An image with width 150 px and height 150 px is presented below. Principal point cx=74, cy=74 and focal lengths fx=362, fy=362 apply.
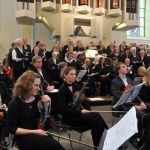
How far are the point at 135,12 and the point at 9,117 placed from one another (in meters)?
14.8

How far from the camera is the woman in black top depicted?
3549mm

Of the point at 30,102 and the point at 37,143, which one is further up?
the point at 30,102

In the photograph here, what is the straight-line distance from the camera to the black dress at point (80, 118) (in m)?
4.66

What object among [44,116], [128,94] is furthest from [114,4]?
[44,116]

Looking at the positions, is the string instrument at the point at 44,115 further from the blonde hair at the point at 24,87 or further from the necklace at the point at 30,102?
the blonde hair at the point at 24,87

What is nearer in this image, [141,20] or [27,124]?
[27,124]

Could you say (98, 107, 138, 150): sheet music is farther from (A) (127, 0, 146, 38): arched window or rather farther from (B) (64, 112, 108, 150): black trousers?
(A) (127, 0, 146, 38): arched window

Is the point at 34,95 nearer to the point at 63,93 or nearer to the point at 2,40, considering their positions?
the point at 63,93

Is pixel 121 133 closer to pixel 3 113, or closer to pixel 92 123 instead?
pixel 92 123

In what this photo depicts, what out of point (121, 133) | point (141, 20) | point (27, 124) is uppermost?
point (141, 20)

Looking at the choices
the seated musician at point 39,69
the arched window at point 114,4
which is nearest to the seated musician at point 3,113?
the seated musician at point 39,69

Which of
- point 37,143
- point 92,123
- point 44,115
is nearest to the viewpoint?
point 37,143

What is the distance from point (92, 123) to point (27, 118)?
1.24m

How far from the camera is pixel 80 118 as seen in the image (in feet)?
15.6
